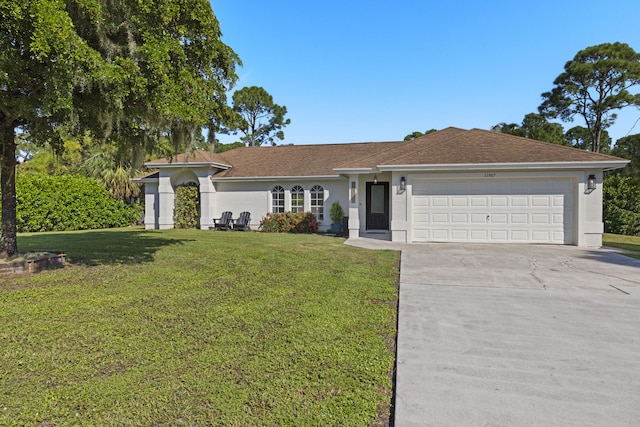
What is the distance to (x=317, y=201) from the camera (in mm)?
15844

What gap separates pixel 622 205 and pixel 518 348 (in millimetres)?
17346

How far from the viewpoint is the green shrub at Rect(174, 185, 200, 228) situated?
54.9 feet

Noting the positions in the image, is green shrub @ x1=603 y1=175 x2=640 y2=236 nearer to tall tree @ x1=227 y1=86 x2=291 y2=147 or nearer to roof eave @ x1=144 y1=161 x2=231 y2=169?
roof eave @ x1=144 y1=161 x2=231 y2=169

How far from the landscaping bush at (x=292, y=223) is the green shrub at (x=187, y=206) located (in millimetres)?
3953

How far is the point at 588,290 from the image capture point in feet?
18.2

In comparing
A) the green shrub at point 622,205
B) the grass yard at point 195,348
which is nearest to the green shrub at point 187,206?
the grass yard at point 195,348

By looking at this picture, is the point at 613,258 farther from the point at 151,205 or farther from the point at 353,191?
the point at 151,205

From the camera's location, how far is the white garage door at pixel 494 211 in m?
11.0

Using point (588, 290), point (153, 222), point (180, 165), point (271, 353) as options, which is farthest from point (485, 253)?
point (153, 222)

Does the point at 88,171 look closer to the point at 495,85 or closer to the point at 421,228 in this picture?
the point at 421,228

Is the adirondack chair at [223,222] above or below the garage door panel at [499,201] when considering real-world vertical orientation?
below

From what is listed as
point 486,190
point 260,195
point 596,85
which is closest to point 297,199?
point 260,195

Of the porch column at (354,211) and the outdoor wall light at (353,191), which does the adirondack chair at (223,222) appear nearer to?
the porch column at (354,211)

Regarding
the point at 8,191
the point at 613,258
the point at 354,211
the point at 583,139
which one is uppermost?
the point at 583,139
